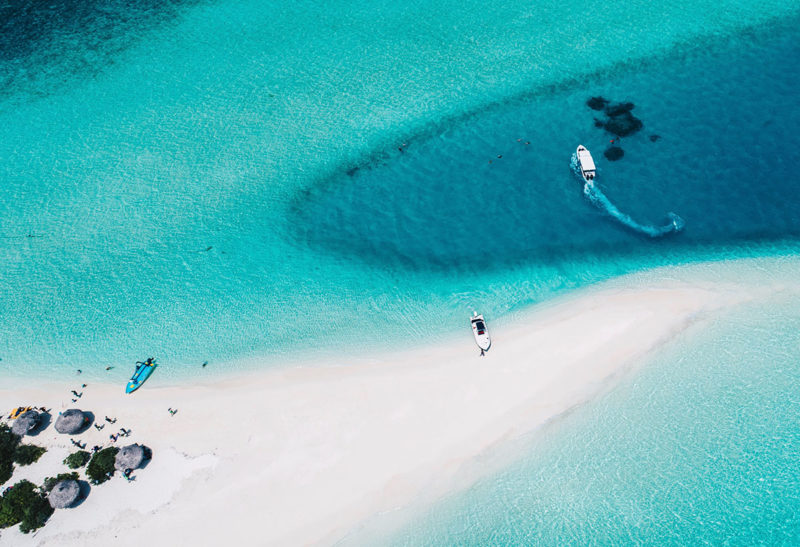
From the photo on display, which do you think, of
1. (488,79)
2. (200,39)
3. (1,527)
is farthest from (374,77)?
(1,527)

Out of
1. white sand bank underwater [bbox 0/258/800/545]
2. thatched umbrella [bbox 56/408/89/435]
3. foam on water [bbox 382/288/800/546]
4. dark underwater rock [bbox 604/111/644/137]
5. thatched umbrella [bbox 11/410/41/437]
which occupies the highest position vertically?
thatched umbrella [bbox 11/410/41/437]

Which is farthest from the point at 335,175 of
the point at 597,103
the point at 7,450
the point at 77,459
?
the point at 7,450

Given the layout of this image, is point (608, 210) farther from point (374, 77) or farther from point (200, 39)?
point (200, 39)

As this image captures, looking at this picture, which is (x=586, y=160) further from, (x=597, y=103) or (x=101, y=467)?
(x=101, y=467)

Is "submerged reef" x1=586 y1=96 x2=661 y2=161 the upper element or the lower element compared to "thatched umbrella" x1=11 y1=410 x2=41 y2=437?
lower

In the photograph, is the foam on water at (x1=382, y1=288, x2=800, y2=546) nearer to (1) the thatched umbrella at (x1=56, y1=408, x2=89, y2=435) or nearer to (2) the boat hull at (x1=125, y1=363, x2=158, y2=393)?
(2) the boat hull at (x1=125, y1=363, x2=158, y2=393)

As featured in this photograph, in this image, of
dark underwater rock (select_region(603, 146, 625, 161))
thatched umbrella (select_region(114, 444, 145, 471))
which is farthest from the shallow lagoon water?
thatched umbrella (select_region(114, 444, 145, 471))
